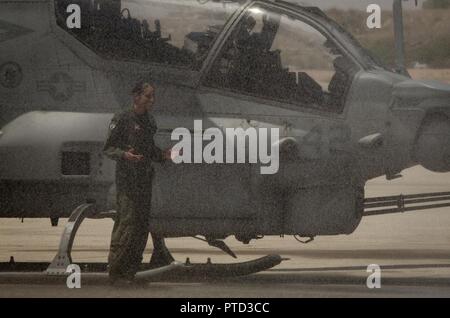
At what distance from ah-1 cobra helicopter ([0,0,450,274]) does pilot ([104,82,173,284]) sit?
0.60 meters

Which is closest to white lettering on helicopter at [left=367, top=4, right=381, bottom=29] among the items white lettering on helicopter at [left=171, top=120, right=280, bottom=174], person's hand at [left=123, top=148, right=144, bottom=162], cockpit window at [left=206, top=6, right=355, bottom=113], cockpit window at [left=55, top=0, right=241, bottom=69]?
cockpit window at [left=206, top=6, right=355, bottom=113]

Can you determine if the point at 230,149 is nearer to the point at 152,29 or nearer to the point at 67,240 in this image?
the point at 152,29

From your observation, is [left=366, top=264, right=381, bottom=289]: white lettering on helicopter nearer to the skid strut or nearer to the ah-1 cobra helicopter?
the ah-1 cobra helicopter

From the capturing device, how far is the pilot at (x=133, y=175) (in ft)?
57.2

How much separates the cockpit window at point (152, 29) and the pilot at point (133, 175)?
1.20 meters

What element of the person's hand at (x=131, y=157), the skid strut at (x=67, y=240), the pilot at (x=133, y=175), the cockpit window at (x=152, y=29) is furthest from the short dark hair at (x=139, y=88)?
the skid strut at (x=67, y=240)

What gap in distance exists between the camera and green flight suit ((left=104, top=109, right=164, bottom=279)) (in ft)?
57.2

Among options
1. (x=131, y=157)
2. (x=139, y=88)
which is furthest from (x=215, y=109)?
(x=131, y=157)

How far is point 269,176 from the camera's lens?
18094mm

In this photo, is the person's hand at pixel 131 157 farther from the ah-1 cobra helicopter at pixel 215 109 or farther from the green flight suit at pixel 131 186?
the ah-1 cobra helicopter at pixel 215 109

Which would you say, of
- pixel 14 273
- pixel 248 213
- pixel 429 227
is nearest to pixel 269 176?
pixel 248 213

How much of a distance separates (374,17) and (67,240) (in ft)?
12.3

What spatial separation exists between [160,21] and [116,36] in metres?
0.46

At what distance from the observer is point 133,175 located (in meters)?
17.5
